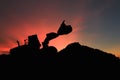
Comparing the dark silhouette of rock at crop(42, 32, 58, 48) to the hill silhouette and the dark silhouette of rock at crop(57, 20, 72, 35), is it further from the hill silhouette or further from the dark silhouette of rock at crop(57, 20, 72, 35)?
the dark silhouette of rock at crop(57, 20, 72, 35)

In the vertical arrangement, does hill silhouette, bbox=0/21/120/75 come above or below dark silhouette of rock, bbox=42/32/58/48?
below

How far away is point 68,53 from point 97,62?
13.2 feet

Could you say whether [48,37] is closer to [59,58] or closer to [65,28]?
[65,28]

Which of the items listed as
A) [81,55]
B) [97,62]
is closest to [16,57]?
[81,55]

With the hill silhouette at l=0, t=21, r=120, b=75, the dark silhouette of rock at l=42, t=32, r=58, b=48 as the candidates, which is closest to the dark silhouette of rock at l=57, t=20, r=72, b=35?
the hill silhouette at l=0, t=21, r=120, b=75

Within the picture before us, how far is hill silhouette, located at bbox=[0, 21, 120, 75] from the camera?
83.5 feet

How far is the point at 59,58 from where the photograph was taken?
2678cm

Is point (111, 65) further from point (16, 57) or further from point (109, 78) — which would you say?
point (16, 57)

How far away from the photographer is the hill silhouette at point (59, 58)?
25453mm

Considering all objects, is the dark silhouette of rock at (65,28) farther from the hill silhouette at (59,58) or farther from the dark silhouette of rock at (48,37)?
the dark silhouette of rock at (48,37)

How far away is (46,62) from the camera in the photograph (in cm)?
2612

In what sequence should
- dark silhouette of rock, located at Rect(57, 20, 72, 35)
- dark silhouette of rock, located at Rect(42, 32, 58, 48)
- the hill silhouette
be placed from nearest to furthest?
the hill silhouette < dark silhouette of rock, located at Rect(57, 20, 72, 35) < dark silhouette of rock, located at Rect(42, 32, 58, 48)

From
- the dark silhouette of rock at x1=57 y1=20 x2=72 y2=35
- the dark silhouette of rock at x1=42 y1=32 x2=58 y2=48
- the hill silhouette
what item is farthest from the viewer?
the dark silhouette of rock at x1=42 y1=32 x2=58 y2=48

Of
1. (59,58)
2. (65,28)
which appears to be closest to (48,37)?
(65,28)
